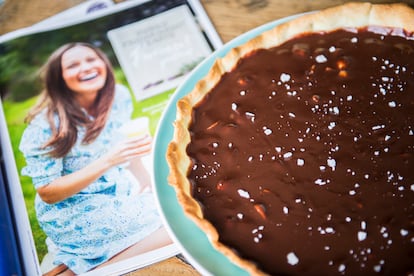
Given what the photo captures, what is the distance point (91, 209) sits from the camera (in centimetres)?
146

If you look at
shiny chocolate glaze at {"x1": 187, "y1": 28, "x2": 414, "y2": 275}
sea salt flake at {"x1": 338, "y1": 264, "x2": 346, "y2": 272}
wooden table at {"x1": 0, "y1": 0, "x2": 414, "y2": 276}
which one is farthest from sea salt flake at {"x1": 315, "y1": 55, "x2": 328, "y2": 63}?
sea salt flake at {"x1": 338, "y1": 264, "x2": 346, "y2": 272}

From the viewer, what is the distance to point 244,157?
1292 millimetres

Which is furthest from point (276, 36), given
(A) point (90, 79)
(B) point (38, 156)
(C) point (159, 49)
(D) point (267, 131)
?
(B) point (38, 156)

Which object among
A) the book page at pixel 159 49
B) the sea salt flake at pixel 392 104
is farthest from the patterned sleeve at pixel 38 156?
the sea salt flake at pixel 392 104

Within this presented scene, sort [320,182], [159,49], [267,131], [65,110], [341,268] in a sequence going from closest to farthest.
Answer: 1. [341,268]
2. [320,182]
3. [267,131]
4. [65,110]
5. [159,49]

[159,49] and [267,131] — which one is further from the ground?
[159,49]

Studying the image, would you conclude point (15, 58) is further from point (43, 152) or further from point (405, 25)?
point (405, 25)

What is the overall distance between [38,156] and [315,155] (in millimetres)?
874

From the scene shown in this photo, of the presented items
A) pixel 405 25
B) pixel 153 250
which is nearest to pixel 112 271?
pixel 153 250

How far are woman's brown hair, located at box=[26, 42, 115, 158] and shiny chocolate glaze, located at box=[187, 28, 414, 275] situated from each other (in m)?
0.42

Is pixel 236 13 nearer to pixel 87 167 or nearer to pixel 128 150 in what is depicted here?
pixel 128 150

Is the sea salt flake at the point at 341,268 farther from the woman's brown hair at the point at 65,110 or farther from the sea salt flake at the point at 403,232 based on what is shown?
the woman's brown hair at the point at 65,110

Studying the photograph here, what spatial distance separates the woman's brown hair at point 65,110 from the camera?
1.62 metres

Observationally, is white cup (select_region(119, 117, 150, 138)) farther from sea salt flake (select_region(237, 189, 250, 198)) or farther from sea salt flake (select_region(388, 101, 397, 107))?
sea salt flake (select_region(388, 101, 397, 107))
